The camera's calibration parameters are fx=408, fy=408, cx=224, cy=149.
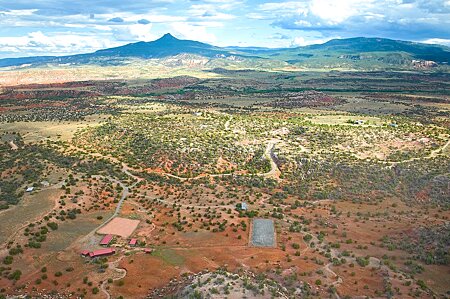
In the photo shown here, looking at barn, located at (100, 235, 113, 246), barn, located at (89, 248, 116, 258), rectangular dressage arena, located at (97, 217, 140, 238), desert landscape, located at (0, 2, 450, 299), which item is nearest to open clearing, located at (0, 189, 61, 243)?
desert landscape, located at (0, 2, 450, 299)

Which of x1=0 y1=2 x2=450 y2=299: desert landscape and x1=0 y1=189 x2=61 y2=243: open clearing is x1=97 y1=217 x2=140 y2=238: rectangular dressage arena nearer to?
x1=0 y1=2 x2=450 y2=299: desert landscape

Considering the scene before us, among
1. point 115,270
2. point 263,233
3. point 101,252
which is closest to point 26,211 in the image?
point 101,252

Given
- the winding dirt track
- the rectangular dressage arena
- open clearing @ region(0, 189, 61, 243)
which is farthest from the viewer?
the rectangular dressage arena

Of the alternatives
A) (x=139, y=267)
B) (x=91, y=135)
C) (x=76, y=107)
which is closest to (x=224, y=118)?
(x=91, y=135)

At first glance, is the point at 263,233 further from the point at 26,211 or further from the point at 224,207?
the point at 26,211

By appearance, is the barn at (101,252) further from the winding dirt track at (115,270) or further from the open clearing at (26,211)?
the open clearing at (26,211)
